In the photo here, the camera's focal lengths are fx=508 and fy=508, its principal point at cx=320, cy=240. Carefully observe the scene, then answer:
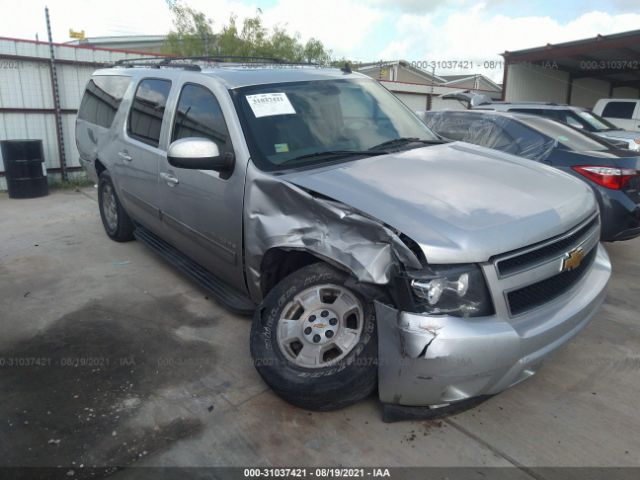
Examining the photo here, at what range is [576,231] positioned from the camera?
2.72 meters

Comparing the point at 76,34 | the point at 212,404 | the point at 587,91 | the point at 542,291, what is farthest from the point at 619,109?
the point at 76,34

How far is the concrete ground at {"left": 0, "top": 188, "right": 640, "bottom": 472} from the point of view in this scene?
252cm

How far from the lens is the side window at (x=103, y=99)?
5133 mm

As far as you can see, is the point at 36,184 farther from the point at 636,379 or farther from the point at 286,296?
the point at 636,379

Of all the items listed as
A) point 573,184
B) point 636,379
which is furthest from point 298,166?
point 636,379

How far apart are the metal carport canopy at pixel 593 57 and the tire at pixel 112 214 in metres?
14.5

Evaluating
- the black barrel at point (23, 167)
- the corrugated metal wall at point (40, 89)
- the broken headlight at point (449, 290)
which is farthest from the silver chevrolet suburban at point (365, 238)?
the corrugated metal wall at point (40, 89)

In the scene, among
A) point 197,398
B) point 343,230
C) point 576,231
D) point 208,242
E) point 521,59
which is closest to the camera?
point 343,230

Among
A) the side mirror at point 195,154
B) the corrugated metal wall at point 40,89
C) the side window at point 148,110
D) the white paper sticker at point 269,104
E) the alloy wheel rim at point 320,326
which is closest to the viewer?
the alloy wheel rim at point 320,326

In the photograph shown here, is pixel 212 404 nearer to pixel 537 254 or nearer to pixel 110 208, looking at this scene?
pixel 537 254

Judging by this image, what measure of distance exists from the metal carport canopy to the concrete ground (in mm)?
13315

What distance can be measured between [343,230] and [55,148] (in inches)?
354

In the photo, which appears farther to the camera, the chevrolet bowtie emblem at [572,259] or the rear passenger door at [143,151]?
the rear passenger door at [143,151]

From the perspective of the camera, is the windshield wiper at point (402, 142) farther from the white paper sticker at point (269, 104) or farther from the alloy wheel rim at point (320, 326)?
the alloy wheel rim at point (320, 326)
